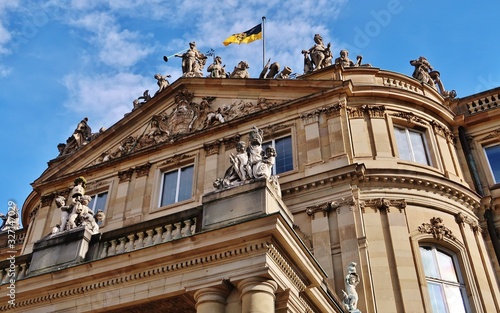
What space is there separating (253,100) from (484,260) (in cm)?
1096

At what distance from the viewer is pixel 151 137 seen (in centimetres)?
2586

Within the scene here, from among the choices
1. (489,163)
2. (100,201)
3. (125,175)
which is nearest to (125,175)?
(125,175)

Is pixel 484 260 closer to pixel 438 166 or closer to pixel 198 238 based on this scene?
pixel 438 166

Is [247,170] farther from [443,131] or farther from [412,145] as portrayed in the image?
[443,131]

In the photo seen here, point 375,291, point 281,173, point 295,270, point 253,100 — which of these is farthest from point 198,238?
point 253,100

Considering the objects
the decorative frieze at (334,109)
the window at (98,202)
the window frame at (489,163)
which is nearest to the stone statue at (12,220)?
the window at (98,202)

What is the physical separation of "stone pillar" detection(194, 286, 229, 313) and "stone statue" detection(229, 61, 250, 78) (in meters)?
16.5

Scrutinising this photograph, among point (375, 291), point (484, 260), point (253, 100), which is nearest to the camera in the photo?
point (375, 291)

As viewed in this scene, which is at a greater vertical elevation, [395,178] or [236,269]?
[395,178]

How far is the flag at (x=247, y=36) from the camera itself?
95.0 feet

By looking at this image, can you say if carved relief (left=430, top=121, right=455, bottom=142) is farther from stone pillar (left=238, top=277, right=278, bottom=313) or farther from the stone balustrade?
stone pillar (left=238, top=277, right=278, bottom=313)

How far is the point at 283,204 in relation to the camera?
12375 millimetres

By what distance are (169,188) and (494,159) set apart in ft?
43.1

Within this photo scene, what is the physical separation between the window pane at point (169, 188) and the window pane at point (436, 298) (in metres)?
10.4
